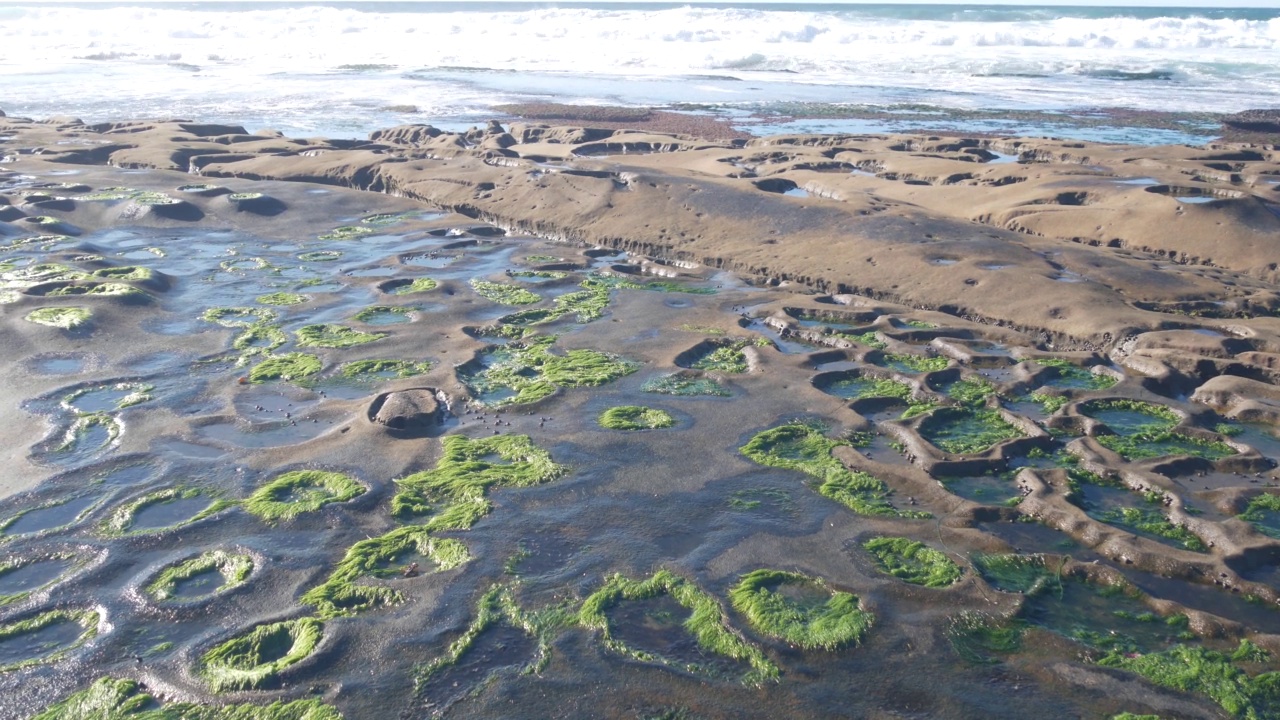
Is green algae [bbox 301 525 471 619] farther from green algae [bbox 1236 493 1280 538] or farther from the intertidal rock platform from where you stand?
green algae [bbox 1236 493 1280 538]

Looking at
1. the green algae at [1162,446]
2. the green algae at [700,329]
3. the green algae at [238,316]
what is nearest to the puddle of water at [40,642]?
the green algae at [238,316]

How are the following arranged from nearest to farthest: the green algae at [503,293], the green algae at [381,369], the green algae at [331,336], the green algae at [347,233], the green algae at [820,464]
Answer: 1. the green algae at [820,464]
2. the green algae at [381,369]
3. the green algae at [331,336]
4. the green algae at [503,293]
5. the green algae at [347,233]

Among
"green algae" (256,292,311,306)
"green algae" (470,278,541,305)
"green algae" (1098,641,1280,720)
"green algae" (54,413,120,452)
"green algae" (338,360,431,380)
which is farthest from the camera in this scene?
"green algae" (470,278,541,305)

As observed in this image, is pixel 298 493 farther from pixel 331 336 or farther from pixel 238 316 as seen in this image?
pixel 238 316

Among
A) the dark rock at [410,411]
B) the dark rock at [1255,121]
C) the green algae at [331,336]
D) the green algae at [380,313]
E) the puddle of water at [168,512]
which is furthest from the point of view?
the dark rock at [1255,121]

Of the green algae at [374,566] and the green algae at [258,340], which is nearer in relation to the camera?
the green algae at [374,566]

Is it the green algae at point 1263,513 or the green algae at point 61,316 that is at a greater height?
the green algae at point 61,316

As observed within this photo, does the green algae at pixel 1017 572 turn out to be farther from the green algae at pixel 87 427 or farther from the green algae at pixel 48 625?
the green algae at pixel 87 427

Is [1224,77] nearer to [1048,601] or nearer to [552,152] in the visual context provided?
[552,152]

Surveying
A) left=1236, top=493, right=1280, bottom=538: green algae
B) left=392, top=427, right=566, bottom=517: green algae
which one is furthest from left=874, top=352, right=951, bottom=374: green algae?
left=392, top=427, right=566, bottom=517: green algae
